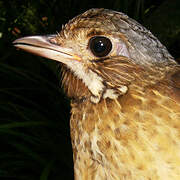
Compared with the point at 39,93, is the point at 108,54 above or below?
above

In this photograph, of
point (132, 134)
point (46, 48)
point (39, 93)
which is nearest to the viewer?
point (132, 134)

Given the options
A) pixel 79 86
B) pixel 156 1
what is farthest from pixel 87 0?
pixel 79 86

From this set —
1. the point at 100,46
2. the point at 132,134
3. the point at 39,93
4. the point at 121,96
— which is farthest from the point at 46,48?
the point at 39,93

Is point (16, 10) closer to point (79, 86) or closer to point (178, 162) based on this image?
point (79, 86)

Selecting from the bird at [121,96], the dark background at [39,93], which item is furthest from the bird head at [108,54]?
the dark background at [39,93]

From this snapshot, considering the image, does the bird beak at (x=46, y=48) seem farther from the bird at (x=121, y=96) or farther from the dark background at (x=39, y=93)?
the dark background at (x=39, y=93)

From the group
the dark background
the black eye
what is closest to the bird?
the black eye

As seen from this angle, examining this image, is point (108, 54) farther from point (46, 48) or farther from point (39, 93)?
point (39, 93)
